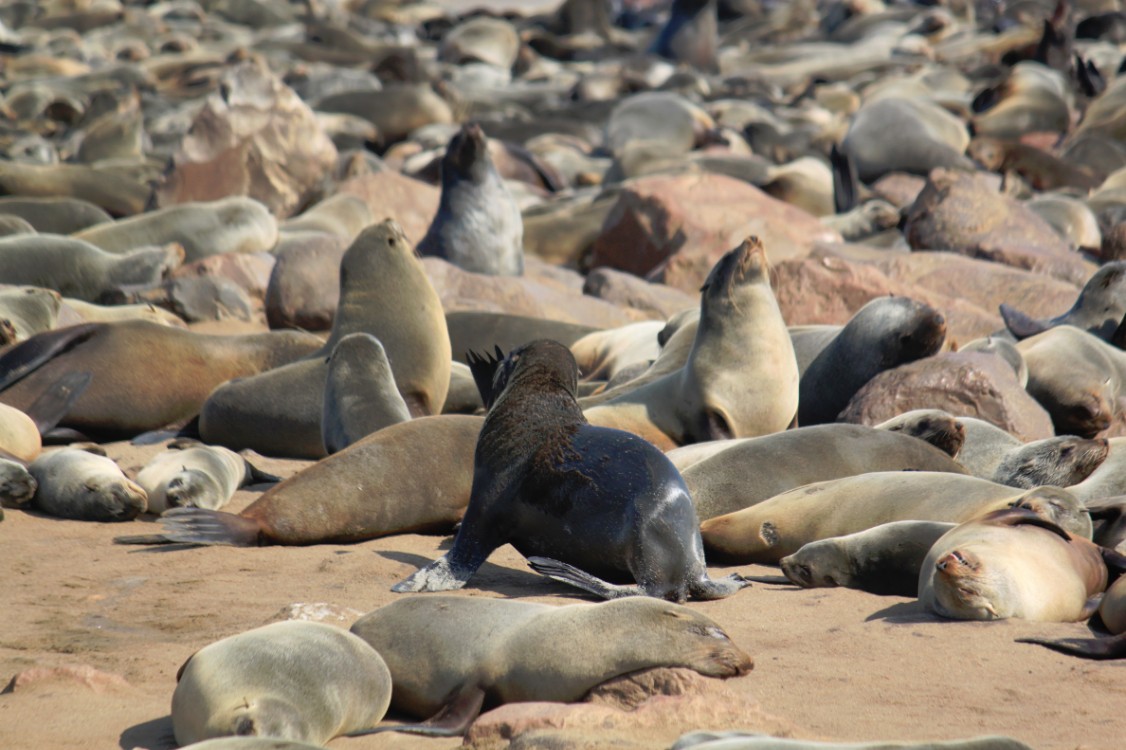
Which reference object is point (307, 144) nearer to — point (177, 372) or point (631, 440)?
point (177, 372)

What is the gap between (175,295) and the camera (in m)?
8.92

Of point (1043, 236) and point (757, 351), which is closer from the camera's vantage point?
point (757, 351)

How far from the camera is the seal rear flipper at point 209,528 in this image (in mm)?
4695

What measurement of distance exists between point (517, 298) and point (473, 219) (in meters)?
1.41

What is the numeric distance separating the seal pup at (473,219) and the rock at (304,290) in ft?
5.42

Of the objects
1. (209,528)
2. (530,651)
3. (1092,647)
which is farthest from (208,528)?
(1092,647)

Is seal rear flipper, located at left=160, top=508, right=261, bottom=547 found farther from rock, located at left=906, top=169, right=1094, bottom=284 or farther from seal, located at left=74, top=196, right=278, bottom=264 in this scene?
rock, located at left=906, top=169, right=1094, bottom=284

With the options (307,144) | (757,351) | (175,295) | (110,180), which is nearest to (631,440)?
(757,351)

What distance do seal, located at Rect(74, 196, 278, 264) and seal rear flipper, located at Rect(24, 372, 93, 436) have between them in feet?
11.8

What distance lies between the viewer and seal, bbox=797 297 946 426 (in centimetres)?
688

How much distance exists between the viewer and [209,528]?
4719 millimetres

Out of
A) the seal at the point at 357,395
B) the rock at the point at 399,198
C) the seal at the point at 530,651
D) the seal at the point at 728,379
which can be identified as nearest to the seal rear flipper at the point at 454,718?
the seal at the point at 530,651

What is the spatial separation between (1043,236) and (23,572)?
8.89m

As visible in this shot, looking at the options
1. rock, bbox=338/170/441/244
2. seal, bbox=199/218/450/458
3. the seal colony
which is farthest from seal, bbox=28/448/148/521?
rock, bbox=338/170/441/244
